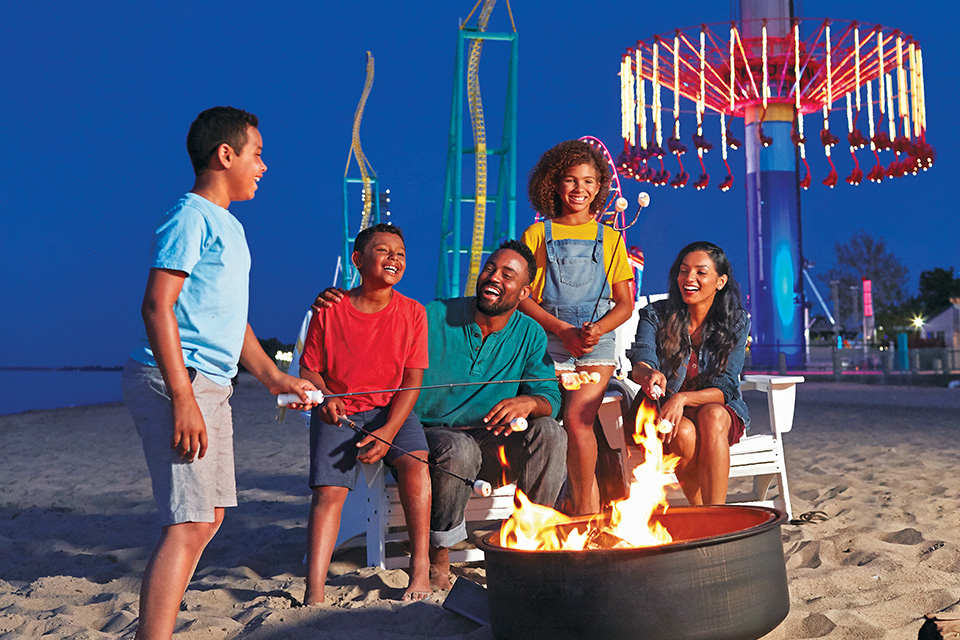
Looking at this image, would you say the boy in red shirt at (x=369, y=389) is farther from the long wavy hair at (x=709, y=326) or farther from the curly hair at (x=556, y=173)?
the long wavy hair at (x=709, y=326)

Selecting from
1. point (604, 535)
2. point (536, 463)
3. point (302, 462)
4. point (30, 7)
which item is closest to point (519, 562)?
point (604, 535)

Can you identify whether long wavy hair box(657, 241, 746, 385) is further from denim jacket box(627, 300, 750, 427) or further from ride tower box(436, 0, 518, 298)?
ride tower box(436, 0, 518, 298)

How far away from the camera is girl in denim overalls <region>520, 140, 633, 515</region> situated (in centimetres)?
327

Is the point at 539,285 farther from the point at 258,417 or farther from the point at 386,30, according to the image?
the point at 386,30

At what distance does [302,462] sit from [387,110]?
107 metres

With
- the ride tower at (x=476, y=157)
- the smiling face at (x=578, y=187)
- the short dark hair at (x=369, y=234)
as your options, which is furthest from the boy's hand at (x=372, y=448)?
the ride tower at (x=476, y=157)

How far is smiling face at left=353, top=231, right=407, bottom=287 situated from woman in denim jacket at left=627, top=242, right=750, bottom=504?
3.64 feet

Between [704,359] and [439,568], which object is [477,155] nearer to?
[704,359]

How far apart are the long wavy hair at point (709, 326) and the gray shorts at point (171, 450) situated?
208cm

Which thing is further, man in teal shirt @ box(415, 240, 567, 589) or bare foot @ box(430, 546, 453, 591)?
man in teal shirt @ box(415, 240, 567, 589)

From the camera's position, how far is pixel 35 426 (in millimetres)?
10922

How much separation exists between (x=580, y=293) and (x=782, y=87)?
1055 inches

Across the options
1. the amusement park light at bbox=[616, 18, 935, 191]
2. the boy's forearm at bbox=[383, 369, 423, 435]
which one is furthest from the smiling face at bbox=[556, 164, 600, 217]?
the amusement park light at bbox=[616, 18, 935, 191]

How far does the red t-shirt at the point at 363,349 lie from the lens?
9.78 ft
